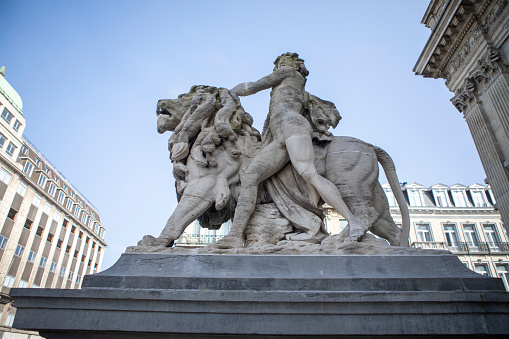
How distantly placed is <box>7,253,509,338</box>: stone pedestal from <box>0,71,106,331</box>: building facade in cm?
3171

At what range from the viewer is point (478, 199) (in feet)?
104

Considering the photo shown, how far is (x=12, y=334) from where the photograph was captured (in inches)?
1147

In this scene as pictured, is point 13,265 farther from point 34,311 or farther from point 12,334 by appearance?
point 34,311

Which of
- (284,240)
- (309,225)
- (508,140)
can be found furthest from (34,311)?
(508,140)

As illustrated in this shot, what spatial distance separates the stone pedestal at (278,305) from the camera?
9.31ft

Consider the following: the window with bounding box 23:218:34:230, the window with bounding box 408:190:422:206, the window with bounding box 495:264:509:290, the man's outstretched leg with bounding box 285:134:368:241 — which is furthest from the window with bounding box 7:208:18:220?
the window with bounding box 495:264:509:290

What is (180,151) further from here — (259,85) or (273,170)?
(259,85)

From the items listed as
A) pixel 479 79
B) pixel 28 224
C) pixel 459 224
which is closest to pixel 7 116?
pixel 28 224

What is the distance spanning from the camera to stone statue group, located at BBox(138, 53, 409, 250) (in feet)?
14.7

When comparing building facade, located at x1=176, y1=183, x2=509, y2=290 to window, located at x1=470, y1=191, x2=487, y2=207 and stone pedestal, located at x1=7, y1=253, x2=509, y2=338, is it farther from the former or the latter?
stone pedestal, located at x1=7, y1=253, x2=509, y2=338

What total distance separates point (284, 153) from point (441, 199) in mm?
32036

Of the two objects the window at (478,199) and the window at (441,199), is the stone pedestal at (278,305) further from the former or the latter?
the window at (478,199)

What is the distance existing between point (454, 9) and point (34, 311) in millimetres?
18783

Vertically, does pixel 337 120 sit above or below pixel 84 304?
above
